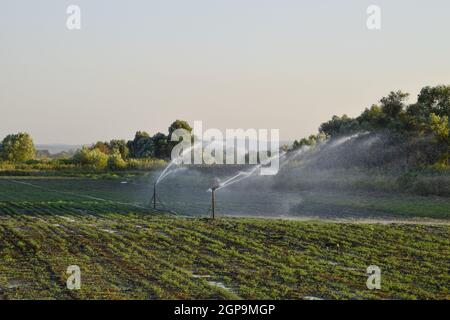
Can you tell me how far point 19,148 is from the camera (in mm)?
86438

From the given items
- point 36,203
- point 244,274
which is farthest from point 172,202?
point 244,274

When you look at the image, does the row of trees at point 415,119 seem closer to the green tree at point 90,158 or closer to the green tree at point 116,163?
the green tree at point 116,163

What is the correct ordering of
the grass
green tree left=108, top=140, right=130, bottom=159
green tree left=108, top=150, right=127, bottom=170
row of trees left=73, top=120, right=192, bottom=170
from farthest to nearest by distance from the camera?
green tree left=108, top=140, right=130, bottom=159
row of trees left=73, top=120, right=192, bottom=170
green tree left=108, top=150, right=127, bottom=170
the grass

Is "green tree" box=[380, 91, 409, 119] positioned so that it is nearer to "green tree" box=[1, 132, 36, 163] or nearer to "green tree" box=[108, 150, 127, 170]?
"green tree" box=[108, 150, 127, 170]

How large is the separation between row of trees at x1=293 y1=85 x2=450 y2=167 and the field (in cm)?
2056

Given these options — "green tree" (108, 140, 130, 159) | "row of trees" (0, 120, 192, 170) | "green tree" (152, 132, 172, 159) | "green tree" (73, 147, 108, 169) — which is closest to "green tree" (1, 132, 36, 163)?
"row of trees" (0, 120, 192, 170)

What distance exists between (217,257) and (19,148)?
78.5m

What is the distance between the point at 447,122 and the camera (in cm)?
4053

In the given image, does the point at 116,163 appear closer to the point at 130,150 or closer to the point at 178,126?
the point at 178,126

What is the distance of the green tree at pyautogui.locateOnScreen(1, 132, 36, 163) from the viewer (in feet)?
277

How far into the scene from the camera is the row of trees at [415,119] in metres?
40.0

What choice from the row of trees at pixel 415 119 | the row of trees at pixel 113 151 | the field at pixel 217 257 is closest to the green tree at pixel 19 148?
the row of trees at pixel 113 151

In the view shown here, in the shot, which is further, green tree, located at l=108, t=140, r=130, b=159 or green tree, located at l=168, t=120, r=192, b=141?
green tree, located at l=108, t=140, r=130, b=159

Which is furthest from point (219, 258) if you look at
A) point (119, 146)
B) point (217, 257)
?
point (119, 146)
